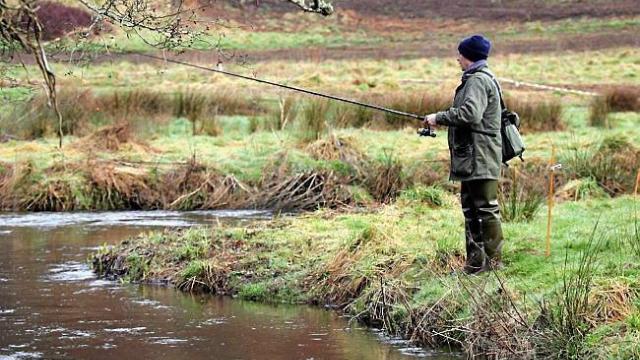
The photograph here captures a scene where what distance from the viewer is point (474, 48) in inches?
385

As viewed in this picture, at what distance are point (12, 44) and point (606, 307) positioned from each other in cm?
492

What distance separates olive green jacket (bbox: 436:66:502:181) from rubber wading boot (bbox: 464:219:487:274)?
514 mm

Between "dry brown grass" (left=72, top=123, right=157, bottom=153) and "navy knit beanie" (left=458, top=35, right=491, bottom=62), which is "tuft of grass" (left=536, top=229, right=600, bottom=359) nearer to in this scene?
"navy knit beanie" (left=458, top=35, right=491, bottom=62)

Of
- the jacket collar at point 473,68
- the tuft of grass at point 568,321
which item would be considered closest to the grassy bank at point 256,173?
the jacket collar at point 473,68

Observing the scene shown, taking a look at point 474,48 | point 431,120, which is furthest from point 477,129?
point 474,48

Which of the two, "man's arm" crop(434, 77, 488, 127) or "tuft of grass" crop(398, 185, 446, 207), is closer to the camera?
"man's arm" crop(434, 77, 488, 127)

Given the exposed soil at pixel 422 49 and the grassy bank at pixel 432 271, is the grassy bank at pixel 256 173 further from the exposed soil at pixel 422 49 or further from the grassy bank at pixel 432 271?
the exposed soil at pixel 422 49

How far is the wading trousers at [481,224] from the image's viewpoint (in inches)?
391

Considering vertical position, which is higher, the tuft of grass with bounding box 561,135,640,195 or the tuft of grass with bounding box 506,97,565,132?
the tuft of grass with bounding box 506,97,565,132

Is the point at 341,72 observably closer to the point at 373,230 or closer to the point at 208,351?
the point at 373,230

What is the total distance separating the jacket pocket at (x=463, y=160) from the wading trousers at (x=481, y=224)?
0.52 ft

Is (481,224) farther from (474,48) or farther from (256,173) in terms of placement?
(256,173)

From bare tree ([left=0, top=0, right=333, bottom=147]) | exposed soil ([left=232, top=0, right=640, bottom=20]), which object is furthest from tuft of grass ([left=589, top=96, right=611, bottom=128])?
exposed soil ([left=232, top=0, right=640, bottom=20])

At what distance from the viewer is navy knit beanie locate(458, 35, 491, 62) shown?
32.0 feet
